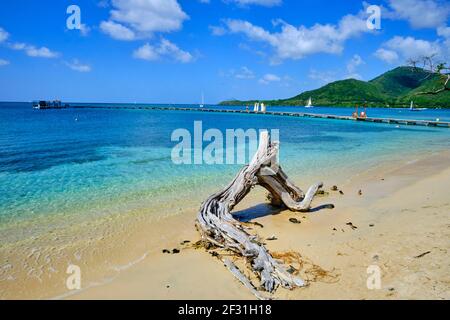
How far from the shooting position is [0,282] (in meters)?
6.09

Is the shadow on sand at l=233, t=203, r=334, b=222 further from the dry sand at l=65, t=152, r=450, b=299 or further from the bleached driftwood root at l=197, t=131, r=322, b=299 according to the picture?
the bleached driftwood root at l=197, t=131, r=322, b=299

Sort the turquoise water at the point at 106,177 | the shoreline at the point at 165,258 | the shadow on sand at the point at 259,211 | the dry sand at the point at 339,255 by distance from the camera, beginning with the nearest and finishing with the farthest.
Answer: the dry sand at the point at 339,255 < the shoreline at the point at 165,258 < the shadow on sand at the point at 259,211 < the turquoise water at the point at 106,177

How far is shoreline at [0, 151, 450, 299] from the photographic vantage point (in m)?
5.59

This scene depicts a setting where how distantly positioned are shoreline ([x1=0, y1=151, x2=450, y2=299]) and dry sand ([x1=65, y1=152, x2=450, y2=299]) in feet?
0.07

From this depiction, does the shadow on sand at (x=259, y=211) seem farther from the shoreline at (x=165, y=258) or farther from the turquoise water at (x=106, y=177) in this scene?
the turquoise water at (x=106, y=177)

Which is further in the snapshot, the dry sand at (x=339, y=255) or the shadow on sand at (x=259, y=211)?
the shadow on sand at (x=259, y=211)

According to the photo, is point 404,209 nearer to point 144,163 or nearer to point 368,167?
point 368,167

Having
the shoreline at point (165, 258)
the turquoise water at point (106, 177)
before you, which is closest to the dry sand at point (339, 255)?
the shoreline at point (165, 258)

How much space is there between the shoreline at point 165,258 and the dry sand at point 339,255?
2cm

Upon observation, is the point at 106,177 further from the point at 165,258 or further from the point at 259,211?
the point at 165,258

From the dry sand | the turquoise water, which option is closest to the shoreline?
the dry sand

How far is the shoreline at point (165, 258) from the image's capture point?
5.59m

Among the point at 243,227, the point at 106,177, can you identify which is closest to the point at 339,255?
the point at 243,227

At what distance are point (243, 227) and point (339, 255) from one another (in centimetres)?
225
